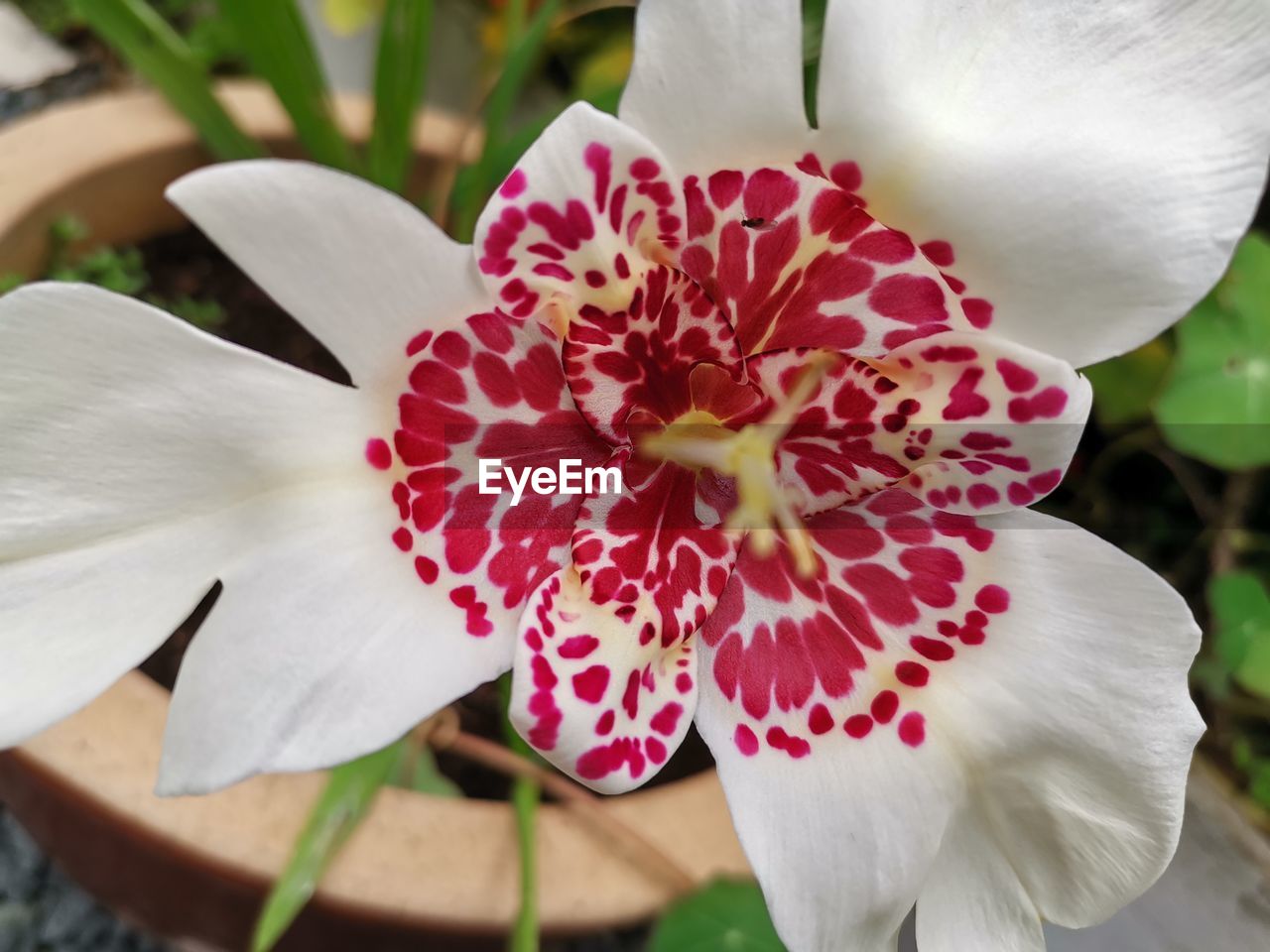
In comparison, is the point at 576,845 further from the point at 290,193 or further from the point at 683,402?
the point at 290,193

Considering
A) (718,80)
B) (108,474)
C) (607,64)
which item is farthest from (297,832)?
(607,64)

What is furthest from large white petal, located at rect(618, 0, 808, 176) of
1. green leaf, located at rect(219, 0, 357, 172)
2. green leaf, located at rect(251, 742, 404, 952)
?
green leaf, located at rect(219, 0, 357, 172)

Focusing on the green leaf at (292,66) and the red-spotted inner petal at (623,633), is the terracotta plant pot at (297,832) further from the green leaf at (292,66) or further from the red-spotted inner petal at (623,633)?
the green leaf at (292,66)

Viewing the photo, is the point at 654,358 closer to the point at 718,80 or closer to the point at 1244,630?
the point at 718,80

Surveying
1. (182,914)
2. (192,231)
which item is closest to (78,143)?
(192,231)

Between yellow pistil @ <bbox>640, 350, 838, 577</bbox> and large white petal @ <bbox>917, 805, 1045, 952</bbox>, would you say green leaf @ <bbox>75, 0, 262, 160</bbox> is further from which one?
large white petal @ <bbox>917, 805, 1045, 952</bbox>
